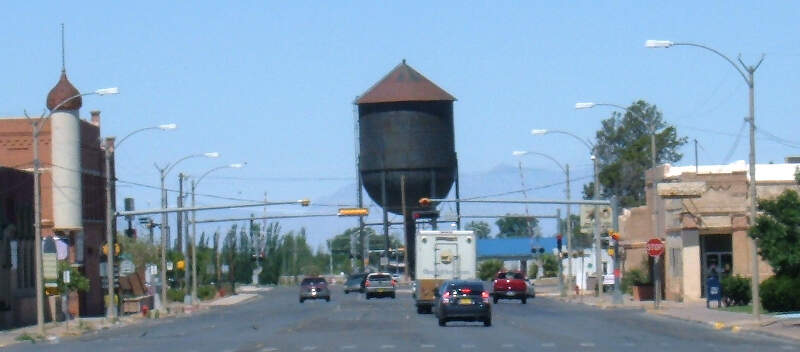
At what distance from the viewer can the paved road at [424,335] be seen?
103 ft

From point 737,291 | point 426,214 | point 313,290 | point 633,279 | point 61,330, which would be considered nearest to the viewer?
point 61,330

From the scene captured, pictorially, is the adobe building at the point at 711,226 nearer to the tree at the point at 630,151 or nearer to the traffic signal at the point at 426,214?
the traffic signal at the point at 426,214

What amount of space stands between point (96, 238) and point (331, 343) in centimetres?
3767

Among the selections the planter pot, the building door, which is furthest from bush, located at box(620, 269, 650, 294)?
the building door

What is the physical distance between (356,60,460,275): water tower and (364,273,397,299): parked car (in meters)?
7.77

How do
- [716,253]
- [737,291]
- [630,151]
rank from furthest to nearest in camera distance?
[630,151], [716,253], [737,291]

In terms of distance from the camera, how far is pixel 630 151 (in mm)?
121062

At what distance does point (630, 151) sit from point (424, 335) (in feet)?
283

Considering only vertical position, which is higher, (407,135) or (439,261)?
(407,135)

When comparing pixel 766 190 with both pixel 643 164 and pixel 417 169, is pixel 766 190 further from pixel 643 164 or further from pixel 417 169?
pixel 643 164

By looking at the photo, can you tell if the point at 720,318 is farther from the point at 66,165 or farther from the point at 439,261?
the point at 66,165

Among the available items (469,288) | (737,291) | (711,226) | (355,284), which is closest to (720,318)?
(737,291)

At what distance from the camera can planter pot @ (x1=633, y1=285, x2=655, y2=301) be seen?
6825cm

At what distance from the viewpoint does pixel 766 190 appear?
6253cm
